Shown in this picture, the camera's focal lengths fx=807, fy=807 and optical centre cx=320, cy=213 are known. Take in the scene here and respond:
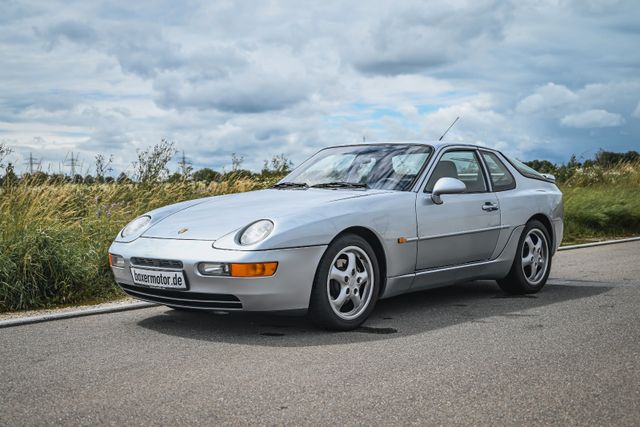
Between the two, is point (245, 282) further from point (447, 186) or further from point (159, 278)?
point (447, 186)

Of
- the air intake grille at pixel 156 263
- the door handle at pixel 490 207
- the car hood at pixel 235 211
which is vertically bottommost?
the air intake grille at pixel 156 263

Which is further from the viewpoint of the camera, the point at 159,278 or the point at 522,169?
the point at 522,169

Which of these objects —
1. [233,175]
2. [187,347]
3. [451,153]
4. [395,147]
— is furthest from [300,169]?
[233,175]

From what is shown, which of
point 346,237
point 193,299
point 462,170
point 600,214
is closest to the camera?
point 193,299

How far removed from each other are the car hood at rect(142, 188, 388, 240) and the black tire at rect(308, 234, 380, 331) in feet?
1.05

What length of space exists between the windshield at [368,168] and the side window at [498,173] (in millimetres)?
910

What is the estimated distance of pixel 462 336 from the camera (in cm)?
587

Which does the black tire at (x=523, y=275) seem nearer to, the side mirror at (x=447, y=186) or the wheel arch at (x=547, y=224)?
the wheel arch at (x=547, y=224)

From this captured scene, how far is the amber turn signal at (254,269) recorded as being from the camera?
5523 millimetres

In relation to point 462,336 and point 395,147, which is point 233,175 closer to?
point 395,147

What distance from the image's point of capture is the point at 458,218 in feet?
22.9

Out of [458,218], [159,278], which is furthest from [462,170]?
[159,278]

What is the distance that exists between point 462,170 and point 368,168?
1.01 m

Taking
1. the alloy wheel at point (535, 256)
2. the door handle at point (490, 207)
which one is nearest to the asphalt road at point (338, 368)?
the alloy wheel at point (535, 256)
